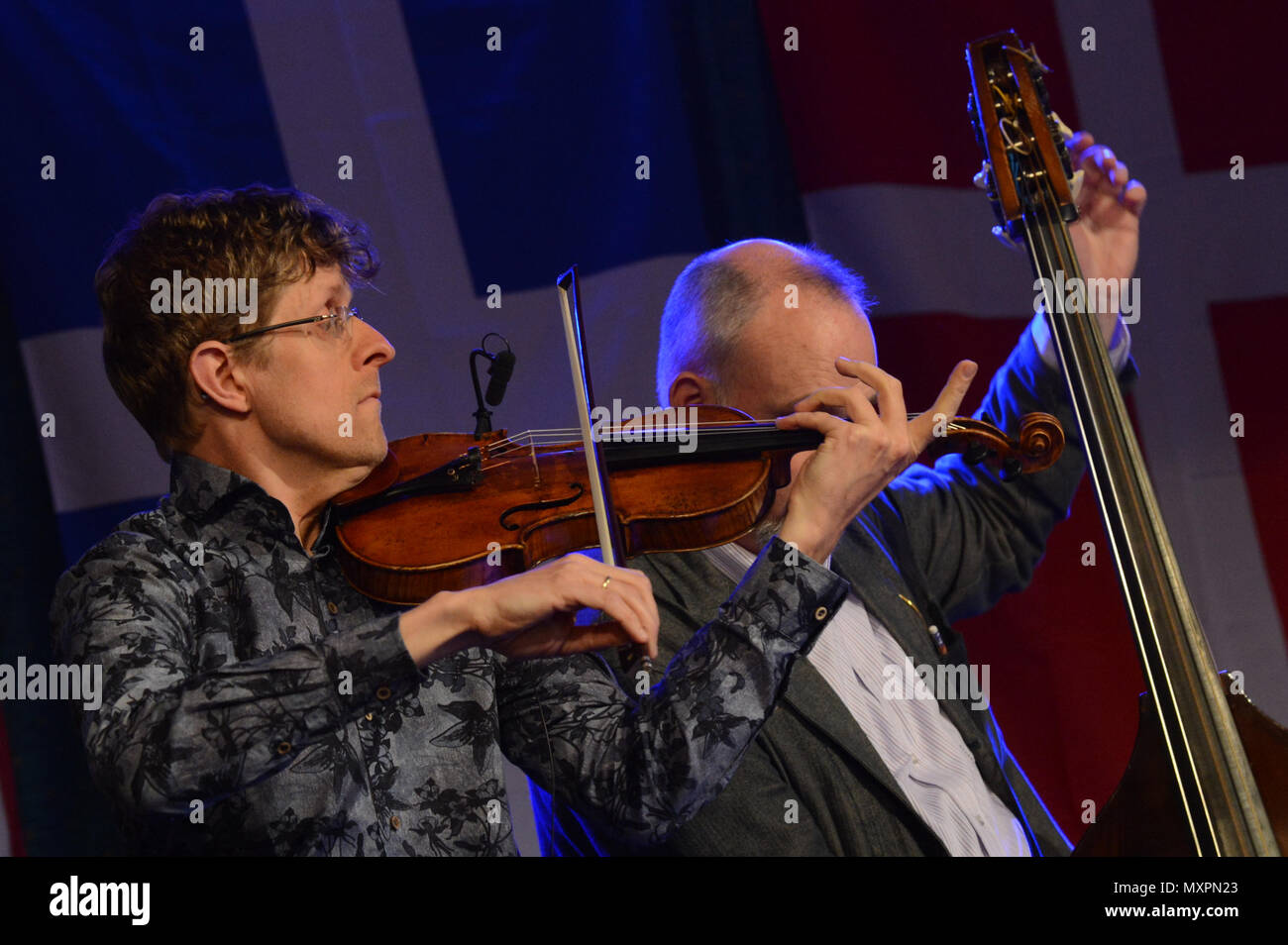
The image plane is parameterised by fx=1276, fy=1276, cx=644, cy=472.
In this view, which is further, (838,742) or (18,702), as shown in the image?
(18,702)

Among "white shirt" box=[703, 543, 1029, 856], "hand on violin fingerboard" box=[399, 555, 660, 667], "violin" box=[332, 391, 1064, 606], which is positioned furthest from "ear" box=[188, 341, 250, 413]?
"white shirt" box=[703, 543, 1029, 856]

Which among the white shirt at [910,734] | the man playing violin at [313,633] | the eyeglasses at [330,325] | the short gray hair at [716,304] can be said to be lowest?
the white shirt at [910,734]

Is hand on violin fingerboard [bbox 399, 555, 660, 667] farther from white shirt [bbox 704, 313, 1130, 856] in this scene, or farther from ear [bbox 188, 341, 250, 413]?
white shirt [bbox 704, 313, 1130, 856]

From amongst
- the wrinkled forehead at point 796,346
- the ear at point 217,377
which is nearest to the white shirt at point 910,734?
the wrinkled forehead at point 796,346

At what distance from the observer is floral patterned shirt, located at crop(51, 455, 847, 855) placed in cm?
109

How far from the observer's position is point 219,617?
1.29 m

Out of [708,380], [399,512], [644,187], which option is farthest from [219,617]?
[644,187]

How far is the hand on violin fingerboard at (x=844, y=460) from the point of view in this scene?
1360mm

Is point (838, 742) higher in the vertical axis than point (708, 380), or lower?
lower

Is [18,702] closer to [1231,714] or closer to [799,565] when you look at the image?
[799,565]

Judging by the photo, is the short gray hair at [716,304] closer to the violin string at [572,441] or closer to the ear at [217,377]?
the violin string at [572,441]

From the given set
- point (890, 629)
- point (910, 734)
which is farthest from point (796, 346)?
point (910, 734)
